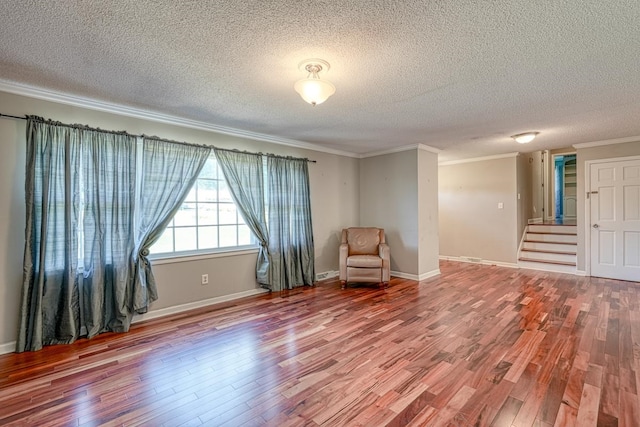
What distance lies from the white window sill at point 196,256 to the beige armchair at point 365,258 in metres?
1.45

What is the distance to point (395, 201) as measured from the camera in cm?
545

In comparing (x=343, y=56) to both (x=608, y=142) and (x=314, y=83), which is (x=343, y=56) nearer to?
(x=314, y=83)

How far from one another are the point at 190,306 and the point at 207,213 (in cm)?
121

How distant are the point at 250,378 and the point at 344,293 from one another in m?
2.37

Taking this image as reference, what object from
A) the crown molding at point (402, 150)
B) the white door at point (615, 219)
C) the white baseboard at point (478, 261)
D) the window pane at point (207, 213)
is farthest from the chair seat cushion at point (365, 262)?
the white door at point (615, 219)

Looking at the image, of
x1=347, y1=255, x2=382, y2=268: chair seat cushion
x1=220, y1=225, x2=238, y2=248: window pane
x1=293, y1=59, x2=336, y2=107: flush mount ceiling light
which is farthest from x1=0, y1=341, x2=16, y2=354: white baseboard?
x1=347, y1=255, x2=382, y2=268: chair seat cushion

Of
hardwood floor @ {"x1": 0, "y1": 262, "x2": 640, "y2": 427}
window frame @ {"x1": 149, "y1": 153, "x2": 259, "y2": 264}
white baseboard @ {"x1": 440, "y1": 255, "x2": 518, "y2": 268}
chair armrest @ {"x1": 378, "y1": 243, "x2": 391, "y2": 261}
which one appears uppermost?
window frame @ {"x1": 149, "y1": 153, "x2": 259, "y2": 264}

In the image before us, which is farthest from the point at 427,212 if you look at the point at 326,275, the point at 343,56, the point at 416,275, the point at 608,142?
the point at 343,56

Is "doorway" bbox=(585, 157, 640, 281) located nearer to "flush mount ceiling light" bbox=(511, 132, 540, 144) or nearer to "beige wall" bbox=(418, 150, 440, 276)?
"flush mount ceiling light" bbox=(511, 132, 540, 144)

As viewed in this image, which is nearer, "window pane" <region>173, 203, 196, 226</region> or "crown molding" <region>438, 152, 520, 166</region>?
"window pane" <region>173, 203, 196, 226</region>

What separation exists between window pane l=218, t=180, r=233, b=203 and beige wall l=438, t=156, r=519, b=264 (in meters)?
5.08

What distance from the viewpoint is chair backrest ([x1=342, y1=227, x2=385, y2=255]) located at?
5133mm

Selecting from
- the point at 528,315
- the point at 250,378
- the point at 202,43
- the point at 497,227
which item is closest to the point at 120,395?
the point at 250,378

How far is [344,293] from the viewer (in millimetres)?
4395
